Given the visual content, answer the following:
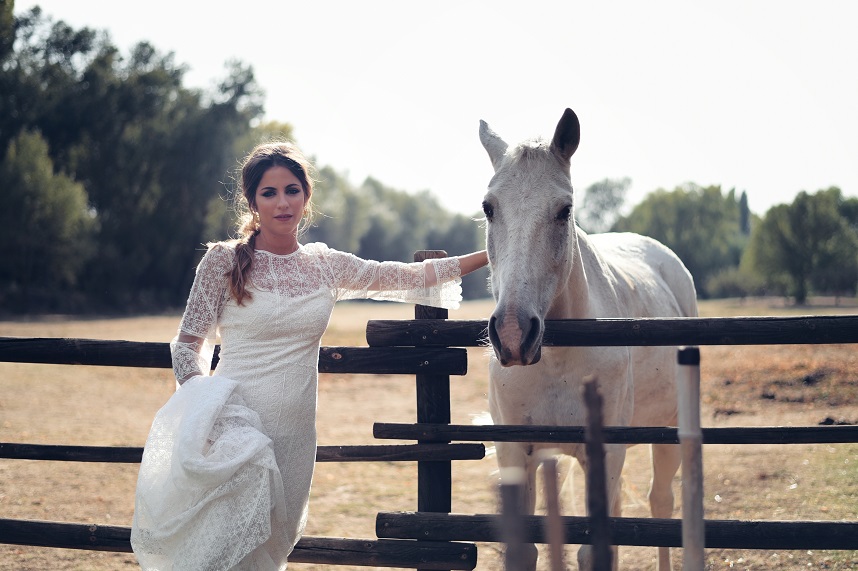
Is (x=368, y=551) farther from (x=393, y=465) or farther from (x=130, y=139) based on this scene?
(x=130, y=139)

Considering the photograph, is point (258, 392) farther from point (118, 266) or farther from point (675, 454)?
point (118, 266)

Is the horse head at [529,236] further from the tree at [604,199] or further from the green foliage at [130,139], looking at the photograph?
the tree at [604,199]

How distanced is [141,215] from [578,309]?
41.9 meters

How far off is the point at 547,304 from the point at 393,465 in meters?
Answer: 6.46

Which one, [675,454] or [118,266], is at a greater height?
[118,266]

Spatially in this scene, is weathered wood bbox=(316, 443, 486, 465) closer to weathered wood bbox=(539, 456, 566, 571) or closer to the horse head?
the horse head

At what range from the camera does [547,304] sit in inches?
126

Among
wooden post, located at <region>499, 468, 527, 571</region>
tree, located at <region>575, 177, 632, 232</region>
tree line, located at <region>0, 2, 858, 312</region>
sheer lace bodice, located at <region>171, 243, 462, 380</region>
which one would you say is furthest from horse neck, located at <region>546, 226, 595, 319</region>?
tree, located at <region>575, 177, 632, 232</region>

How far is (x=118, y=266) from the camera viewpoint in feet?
132

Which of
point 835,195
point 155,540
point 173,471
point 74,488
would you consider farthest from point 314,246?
point 835,195

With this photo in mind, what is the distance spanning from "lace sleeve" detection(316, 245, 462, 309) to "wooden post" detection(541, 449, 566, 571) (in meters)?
2.27

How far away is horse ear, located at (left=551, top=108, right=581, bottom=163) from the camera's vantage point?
3416mm

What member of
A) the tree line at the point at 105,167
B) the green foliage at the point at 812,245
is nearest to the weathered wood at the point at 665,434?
the tree line at the point at 105,167

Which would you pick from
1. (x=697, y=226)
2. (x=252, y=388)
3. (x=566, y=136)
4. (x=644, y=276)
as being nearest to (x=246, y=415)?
(x=252, y=388)
